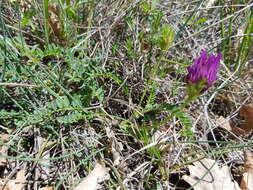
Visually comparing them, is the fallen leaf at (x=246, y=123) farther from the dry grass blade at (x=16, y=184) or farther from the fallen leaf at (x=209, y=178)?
the dry grass blade at (x=16, y=184)

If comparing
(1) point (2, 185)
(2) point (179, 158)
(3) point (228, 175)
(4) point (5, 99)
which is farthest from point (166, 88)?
(1) point (2, 185)

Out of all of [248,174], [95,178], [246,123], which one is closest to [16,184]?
[95,178]

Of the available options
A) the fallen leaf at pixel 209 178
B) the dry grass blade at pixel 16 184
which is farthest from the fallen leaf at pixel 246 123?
the dry grass blade at pixel 16 184

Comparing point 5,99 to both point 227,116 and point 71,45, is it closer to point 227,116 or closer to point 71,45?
point 71,45

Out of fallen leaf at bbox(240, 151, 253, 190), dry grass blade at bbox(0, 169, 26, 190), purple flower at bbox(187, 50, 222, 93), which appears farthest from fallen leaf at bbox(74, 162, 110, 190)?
fallen leaf at bbox(240, 151, 253, 190)

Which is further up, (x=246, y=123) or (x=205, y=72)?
(x=205, y=72)

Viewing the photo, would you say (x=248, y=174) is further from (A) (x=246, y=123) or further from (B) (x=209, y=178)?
(A) (x=246, y=123)
